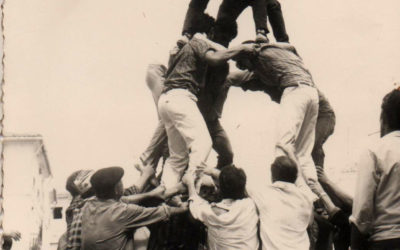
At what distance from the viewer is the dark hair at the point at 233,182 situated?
605 cm

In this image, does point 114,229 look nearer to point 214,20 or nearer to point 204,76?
point 204,76

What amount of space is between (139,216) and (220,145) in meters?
3.17

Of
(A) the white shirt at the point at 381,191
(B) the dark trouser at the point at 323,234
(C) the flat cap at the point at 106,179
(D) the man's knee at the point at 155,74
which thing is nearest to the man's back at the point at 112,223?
(C) the flat cap at the point at 106,179

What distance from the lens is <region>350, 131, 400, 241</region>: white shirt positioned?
481cm

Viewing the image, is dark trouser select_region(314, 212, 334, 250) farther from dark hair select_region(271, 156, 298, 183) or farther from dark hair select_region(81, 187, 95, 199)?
dark hair select_region(81, 187, 95, 199)

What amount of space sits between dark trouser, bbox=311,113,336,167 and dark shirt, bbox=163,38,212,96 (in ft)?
5.79

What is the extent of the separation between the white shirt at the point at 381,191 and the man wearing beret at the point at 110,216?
210 centimetres

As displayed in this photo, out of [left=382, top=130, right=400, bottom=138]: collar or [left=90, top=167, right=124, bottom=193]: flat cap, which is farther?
[left=90, top=167, right=124, bottom=193]: flat cap

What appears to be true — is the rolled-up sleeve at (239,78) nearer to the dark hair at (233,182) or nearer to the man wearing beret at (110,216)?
the dark hair at (233,182)

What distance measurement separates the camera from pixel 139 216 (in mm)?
6066

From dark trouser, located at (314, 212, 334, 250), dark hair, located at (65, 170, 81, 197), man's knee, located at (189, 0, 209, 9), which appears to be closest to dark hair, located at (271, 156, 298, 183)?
dark trouser, located at (314, 212, 334, 250)

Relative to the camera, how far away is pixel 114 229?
5996mm

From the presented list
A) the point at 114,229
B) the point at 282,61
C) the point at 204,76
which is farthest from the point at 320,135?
the point at 114,229

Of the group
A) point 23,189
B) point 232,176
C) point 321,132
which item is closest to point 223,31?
point 321,132
